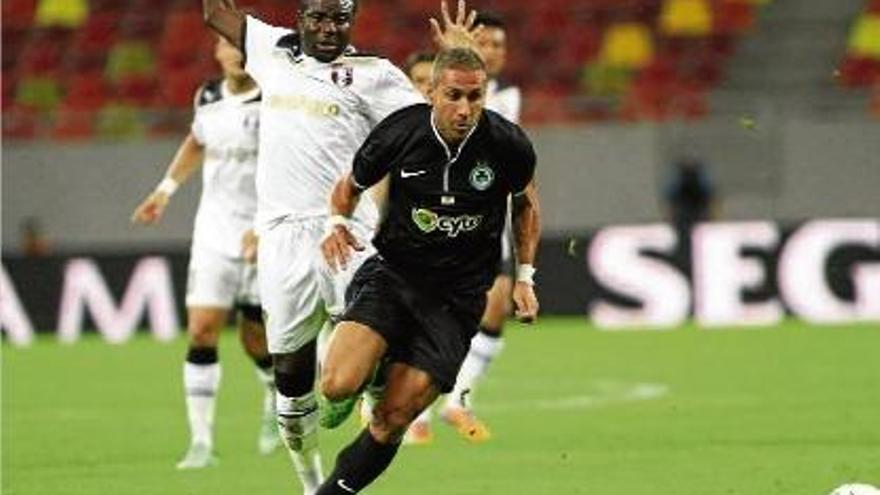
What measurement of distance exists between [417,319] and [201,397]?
11.6 ft

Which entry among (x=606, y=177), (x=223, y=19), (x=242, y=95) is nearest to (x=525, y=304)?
(x=223, y=19)

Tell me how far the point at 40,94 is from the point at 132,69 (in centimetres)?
113

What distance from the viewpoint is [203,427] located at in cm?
1229

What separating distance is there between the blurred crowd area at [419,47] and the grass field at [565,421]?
5.97 metres

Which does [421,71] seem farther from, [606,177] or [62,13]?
[62,13]

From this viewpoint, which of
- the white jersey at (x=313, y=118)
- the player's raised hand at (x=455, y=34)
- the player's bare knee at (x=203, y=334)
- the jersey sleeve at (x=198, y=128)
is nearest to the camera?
the player's raised hand at (x=455, y=34)

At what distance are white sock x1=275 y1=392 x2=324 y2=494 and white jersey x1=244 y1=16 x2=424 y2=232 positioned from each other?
81 cm

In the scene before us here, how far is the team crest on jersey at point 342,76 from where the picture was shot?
10164mm

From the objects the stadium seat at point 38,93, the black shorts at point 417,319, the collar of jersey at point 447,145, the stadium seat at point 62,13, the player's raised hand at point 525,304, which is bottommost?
the stadium seat at point 38,93

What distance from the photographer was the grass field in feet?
Answer: 36.3

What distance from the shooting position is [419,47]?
26.7 m

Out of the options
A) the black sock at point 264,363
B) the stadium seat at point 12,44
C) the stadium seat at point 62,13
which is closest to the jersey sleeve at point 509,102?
the black sock at point 264,363

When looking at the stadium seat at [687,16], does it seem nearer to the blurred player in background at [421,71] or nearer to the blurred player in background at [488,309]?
the blurred player in background at [488,309]

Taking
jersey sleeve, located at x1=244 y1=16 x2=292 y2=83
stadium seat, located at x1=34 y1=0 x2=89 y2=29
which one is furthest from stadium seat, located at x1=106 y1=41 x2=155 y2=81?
jersey sleeve, located at x1=244 y1=16 x2=292 y2=83
